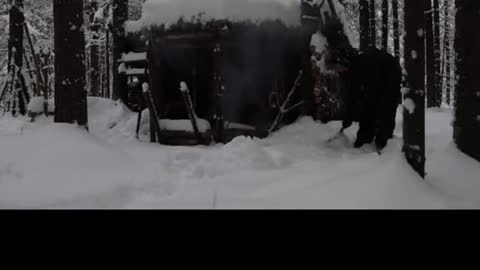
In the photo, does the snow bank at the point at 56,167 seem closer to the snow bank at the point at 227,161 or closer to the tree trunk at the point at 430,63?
the snow bank at the point at 227,161

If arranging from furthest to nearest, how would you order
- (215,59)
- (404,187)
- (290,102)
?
1. (290,102)
2. (215,59)
3. (404,187)

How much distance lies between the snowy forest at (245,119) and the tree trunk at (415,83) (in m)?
0.02

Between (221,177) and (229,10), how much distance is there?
571 cm

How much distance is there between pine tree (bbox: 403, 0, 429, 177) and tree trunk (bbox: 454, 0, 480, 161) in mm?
1384

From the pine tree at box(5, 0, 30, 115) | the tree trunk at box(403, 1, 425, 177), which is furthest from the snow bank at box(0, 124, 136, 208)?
the pine tree at box(5, 0, 30, 115)

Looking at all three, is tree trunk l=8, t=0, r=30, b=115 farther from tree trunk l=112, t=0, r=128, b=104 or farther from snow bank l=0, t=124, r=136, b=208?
snow bank l=0, t=124, r=136, b=208

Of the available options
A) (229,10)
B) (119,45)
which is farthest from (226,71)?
(119,45)

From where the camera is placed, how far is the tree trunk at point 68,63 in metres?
8.53

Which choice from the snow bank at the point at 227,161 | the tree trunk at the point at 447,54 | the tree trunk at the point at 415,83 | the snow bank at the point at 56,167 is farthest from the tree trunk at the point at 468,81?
the tree trunk at the point at 447,54

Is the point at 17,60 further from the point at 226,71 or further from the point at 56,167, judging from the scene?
the point at 56,167
